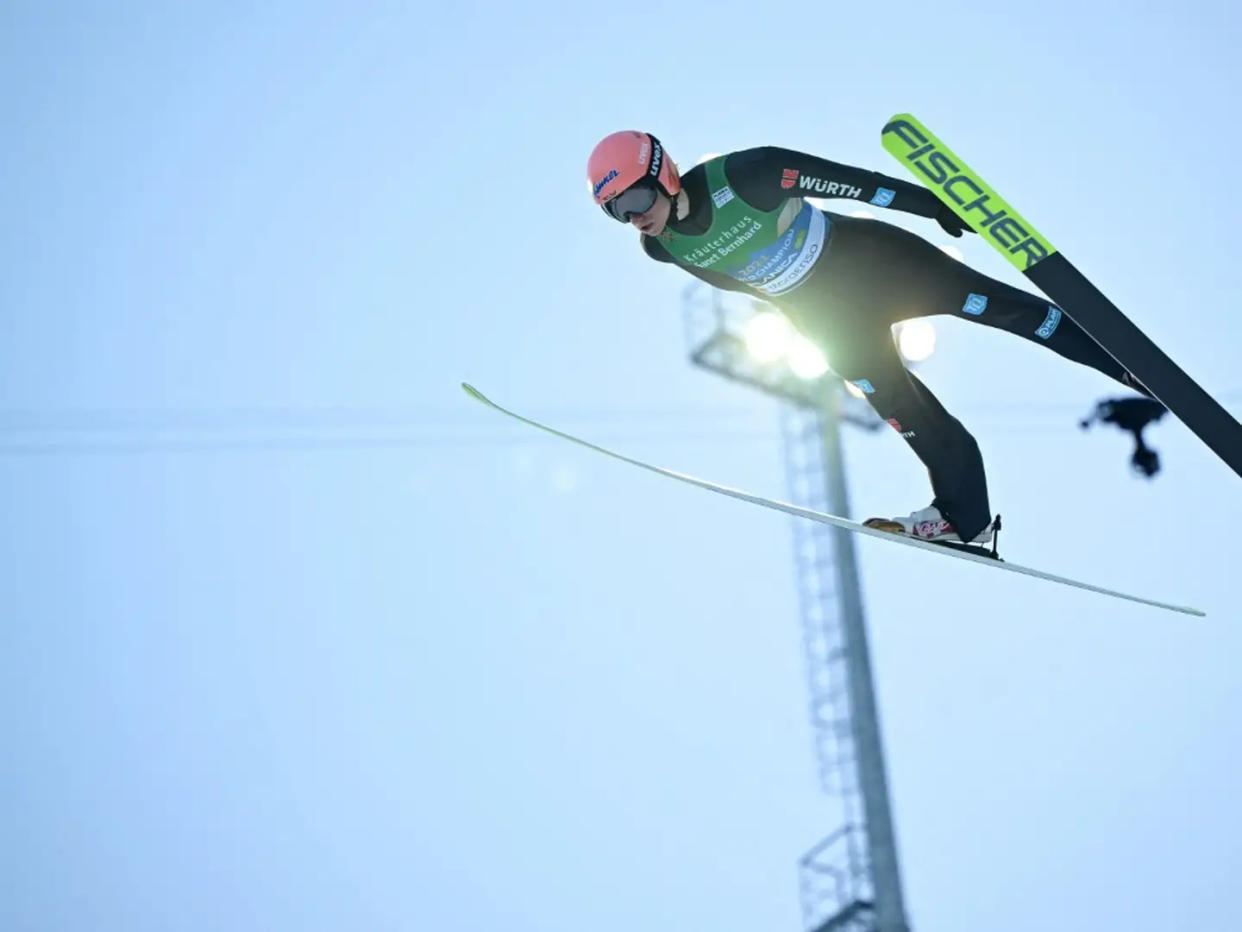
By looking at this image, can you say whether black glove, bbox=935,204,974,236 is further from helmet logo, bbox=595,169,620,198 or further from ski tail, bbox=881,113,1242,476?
helmet logo, bbox=595,169,620,198

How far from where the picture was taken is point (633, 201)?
5.62 m

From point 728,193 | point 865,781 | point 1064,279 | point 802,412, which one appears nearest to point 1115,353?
point 1064,279

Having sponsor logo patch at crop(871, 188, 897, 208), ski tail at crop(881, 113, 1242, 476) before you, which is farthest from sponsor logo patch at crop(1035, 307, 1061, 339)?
sponsor logo patch at crop(871, 188, 897, 208)

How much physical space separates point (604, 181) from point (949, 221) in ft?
4.83

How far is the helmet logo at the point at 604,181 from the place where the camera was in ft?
18.3

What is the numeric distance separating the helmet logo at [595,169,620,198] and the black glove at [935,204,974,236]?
1373 millimetres

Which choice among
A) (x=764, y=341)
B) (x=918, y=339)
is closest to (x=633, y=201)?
(x=918, y=339)

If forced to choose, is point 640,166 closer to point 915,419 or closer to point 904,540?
point 915,419

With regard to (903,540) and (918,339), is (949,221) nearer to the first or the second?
(903,540)

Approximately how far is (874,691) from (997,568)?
933cm

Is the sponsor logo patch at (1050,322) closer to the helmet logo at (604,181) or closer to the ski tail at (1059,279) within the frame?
the ski tail at (1059,279)

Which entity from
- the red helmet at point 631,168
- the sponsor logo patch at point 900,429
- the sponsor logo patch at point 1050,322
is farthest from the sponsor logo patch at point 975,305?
Answer: the red helmet at point 631,168

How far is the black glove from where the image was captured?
5445 mm

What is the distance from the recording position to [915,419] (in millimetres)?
5887
